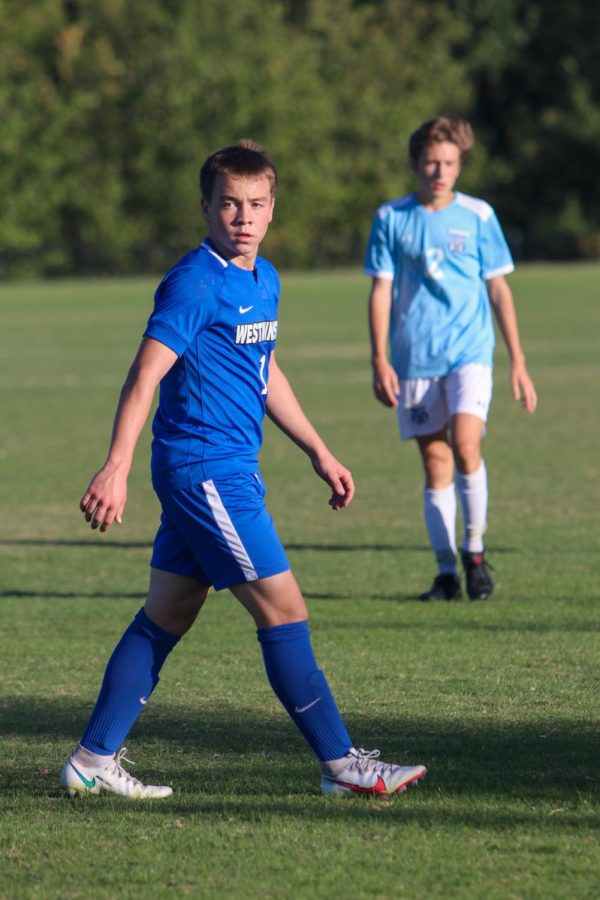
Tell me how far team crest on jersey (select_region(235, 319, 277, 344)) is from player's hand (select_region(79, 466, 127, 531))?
1.94ft

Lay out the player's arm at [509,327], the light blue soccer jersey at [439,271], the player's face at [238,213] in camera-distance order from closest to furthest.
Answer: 1. the player's face at [238,213]
2. the light blue soccer jersey at [439,271]
3. the player's arm at [509,327]

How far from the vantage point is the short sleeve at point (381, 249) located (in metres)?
7.78

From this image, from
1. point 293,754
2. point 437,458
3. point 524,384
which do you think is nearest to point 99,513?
point 293,754

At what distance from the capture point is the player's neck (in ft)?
25.5

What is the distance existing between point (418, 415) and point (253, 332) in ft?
11.3

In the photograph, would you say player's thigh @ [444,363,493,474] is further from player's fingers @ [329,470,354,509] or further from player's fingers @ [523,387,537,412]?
player's fingers @ [329,470,354,509]

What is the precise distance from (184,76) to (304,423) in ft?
205

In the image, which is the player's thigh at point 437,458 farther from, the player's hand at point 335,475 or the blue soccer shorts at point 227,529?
the blue soccer shorts at point 227,529

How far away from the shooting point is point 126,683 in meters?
4.50

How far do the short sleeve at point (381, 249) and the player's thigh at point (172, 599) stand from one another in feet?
11.6

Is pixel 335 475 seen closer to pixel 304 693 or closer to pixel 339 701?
pixel 304 693

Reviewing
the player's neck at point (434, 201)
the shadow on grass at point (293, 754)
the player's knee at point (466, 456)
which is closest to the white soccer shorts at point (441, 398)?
the player's knee at point (466, 456)

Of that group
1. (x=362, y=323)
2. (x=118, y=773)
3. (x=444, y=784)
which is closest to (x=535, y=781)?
(x=444, y=784)

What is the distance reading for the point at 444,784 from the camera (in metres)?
4.47
